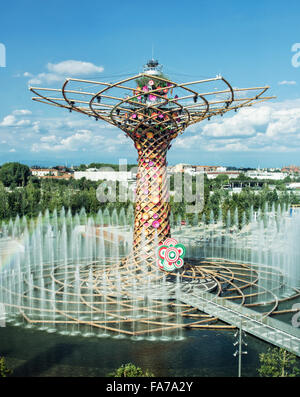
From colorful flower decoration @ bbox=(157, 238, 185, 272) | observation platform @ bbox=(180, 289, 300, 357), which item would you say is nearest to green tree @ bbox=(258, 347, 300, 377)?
observation platform @ bbox=(180, 289, 300, 357)

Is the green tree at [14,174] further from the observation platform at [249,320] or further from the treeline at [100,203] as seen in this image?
the observation platform at [249,320]

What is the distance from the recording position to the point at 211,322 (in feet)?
47.5

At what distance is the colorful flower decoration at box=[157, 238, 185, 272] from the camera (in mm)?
16812

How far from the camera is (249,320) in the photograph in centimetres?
1416

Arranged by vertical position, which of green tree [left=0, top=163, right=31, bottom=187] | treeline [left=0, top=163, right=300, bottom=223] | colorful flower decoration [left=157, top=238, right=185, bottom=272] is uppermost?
green tree [left=0, top=163, right=31, bottom=187]

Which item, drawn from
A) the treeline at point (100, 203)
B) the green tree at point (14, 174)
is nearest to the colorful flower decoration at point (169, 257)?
the treeline at point (100, 203)

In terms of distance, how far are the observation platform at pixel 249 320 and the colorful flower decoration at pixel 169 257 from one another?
1263 mm

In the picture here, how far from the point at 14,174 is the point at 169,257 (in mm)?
69162

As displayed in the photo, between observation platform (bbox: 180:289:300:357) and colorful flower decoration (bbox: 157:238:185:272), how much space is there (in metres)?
1.26

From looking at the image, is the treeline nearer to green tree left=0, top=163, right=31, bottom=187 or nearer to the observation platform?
the observation platform

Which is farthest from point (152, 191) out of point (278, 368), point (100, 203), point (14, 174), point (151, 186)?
point (14, 174)

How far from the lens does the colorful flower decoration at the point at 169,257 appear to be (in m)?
16.8

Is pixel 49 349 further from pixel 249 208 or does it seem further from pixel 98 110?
pixel 249 208

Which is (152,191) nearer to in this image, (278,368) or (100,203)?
(278,368)
